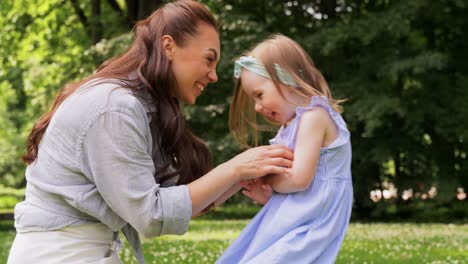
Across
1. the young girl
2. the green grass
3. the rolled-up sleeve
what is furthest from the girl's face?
the green grass

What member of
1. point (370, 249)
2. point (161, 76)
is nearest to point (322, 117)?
point (161, 76)

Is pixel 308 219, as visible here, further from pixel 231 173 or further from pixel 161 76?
pixel 161 76

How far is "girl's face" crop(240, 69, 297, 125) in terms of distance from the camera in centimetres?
355

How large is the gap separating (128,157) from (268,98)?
0.86 meters

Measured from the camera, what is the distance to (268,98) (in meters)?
3.57

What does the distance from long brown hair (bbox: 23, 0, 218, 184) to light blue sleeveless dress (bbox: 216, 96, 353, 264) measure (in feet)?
→ 1.28

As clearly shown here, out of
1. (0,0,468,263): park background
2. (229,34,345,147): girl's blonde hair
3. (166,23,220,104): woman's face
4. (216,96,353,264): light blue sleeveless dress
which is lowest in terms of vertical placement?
(0,0,468,263): park background

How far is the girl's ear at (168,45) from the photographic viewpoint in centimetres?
319

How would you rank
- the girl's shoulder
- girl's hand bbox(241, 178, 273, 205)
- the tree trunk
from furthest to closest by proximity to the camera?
the tree trunk → girl's hand bbox(241, 178, 273, 205) → the girl's shoulder

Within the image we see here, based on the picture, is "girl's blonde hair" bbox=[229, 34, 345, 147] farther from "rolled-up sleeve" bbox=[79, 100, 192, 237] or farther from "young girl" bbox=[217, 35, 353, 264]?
"rolled-up sleeve" bbox=[79, 100, 192, 237]

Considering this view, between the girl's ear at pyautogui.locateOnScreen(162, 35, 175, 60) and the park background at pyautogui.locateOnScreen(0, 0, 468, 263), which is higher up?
the girl's ear at pyautogui.locateOnScreen(162, 35, 175, 60)

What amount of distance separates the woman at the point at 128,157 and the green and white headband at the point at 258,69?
31 centimetres

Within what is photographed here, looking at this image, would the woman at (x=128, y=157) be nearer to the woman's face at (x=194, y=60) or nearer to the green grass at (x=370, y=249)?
the woman's face at (x=194, y=60)

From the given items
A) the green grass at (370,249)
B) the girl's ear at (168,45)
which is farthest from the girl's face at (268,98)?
the green grass at (370,249)
